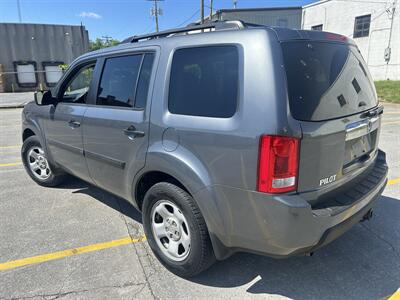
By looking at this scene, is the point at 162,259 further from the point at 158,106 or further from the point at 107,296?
the point at 158,106

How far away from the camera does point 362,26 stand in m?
25.5

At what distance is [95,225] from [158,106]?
1739 mm

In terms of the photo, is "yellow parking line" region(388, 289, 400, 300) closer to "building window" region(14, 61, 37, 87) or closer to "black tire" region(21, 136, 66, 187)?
"black tire" region(21, 136, 66, 187)

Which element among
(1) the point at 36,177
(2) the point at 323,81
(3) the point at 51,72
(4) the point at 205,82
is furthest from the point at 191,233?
(3) the point at 51,72

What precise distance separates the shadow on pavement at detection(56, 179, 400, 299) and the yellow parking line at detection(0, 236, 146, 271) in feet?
3.11

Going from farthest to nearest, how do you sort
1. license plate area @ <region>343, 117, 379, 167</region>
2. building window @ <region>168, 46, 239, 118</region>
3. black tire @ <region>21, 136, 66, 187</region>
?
black tire @ <region>21, 136, 66, 187</region> → license plate area @ <region>343, 117, 379, 167</region> → building window @ <region>168, 46, 239, 118</region>

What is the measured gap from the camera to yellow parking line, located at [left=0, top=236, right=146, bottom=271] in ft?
9.50

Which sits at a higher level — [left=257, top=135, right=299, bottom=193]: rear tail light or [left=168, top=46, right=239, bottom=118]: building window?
[left=168, top=46, right=239, bottom=118]: building window

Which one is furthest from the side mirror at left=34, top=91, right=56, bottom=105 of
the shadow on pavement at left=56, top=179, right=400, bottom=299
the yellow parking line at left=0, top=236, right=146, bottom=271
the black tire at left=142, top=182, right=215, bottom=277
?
the shadow on pavement at left=56, top=179, right=400, bottom=299

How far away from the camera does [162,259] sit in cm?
284

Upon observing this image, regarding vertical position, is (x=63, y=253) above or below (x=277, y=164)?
below

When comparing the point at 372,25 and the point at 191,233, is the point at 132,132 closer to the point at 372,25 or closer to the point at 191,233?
the point at 191,233

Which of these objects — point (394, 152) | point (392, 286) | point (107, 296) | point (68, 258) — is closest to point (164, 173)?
point (107, 296)

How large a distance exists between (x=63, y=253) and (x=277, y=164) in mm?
2226
